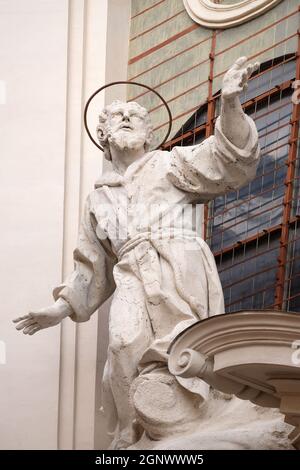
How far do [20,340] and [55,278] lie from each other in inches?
11.4

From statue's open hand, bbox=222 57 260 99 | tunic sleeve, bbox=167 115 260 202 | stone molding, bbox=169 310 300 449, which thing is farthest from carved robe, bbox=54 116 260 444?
stone molding, bbox=169 310 300 449

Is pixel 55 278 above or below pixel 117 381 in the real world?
above

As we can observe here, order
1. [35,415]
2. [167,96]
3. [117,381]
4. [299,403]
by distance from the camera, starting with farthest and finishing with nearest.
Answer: [167,96] < [35,415] < [117,381] < [299,403]

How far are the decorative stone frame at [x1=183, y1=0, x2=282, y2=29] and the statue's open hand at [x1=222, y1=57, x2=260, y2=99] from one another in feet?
5.43

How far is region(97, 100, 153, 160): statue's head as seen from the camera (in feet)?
32.5

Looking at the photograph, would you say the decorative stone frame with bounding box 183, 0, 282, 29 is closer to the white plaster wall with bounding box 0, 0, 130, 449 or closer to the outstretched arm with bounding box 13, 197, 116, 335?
the white plaster wall with bounding box 0, 0, 130, 449

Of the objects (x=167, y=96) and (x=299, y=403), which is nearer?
(x=299, y=403)

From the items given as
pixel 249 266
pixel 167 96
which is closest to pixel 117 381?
pixel 249 266

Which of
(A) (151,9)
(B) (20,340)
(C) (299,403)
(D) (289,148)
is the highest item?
(A) (151,9)

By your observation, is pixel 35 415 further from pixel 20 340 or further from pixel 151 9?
pixel 151 9

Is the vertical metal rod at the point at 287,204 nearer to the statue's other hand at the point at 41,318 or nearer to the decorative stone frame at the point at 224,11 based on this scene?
the decorative stone frame at the point at 224,11

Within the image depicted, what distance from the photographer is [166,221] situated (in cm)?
967

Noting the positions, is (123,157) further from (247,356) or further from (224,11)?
(247,356)

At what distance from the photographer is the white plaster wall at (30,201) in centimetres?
1034
